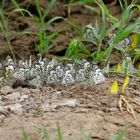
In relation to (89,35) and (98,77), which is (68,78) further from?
(89,35)

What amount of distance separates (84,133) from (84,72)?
78cm

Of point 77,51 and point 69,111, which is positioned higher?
point 77,51

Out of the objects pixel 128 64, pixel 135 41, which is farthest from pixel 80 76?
pixel 135 41

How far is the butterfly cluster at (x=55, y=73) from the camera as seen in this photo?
3.50m

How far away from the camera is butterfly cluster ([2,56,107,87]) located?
3.50 metres

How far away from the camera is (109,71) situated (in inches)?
143

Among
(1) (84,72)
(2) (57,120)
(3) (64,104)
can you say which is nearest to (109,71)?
(1) (84,72)

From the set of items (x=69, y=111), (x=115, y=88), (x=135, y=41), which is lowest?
(x=69, y=111)

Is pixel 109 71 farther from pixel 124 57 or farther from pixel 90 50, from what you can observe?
pixel 90 50

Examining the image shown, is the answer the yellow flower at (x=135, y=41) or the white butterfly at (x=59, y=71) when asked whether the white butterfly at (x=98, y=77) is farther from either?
the yellow flower at (x=135, y=41)

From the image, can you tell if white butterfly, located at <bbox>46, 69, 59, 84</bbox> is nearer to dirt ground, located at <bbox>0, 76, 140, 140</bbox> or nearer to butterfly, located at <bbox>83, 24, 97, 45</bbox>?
dirt ground, located at <bbox>0, 76, 140, 140</bbox>

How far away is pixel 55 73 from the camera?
11.7ft

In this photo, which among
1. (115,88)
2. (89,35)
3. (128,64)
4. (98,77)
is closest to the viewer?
(115,88)

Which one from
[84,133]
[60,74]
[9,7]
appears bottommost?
[84,133]
